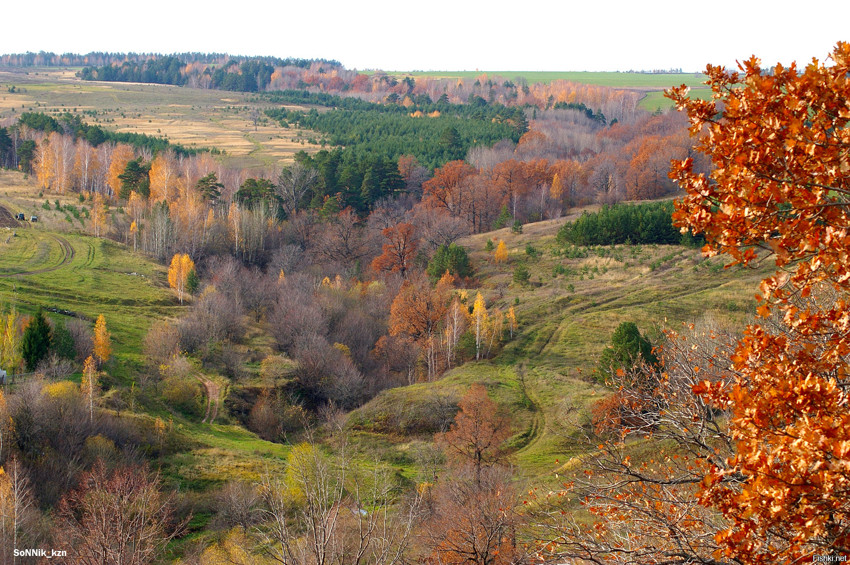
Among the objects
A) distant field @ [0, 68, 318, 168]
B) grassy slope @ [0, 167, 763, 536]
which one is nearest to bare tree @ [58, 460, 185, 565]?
grassy slope @ [0, 167, 763, 536]

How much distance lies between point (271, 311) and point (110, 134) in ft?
188

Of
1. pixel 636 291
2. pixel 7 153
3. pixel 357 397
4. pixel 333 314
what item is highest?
pixel 7 153

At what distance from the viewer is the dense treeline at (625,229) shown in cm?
5509

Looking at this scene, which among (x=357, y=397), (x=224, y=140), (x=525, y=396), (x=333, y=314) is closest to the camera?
(x=525, y=396)

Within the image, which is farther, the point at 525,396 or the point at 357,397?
the point at 357,397

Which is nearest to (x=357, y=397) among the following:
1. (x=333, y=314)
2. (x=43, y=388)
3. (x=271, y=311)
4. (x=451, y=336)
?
(x=451, y=336)

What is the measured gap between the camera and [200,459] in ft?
97.9

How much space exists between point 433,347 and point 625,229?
2405 centimetres

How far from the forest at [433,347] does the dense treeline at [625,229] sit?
0.94 ft

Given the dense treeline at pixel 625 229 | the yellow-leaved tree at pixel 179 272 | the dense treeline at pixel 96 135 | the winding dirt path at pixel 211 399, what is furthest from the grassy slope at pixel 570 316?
the dense treeline at pixel 96 135

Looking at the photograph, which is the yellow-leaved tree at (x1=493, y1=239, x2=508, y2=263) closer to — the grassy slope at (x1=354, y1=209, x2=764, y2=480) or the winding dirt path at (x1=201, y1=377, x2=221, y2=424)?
the grassy slope at (x1=354, y1=209, x2=764, y2=480)

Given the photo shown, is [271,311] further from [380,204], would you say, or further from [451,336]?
[380,204]

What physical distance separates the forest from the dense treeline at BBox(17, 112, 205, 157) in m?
0.54

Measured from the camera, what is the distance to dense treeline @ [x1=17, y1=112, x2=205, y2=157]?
8831 cm
